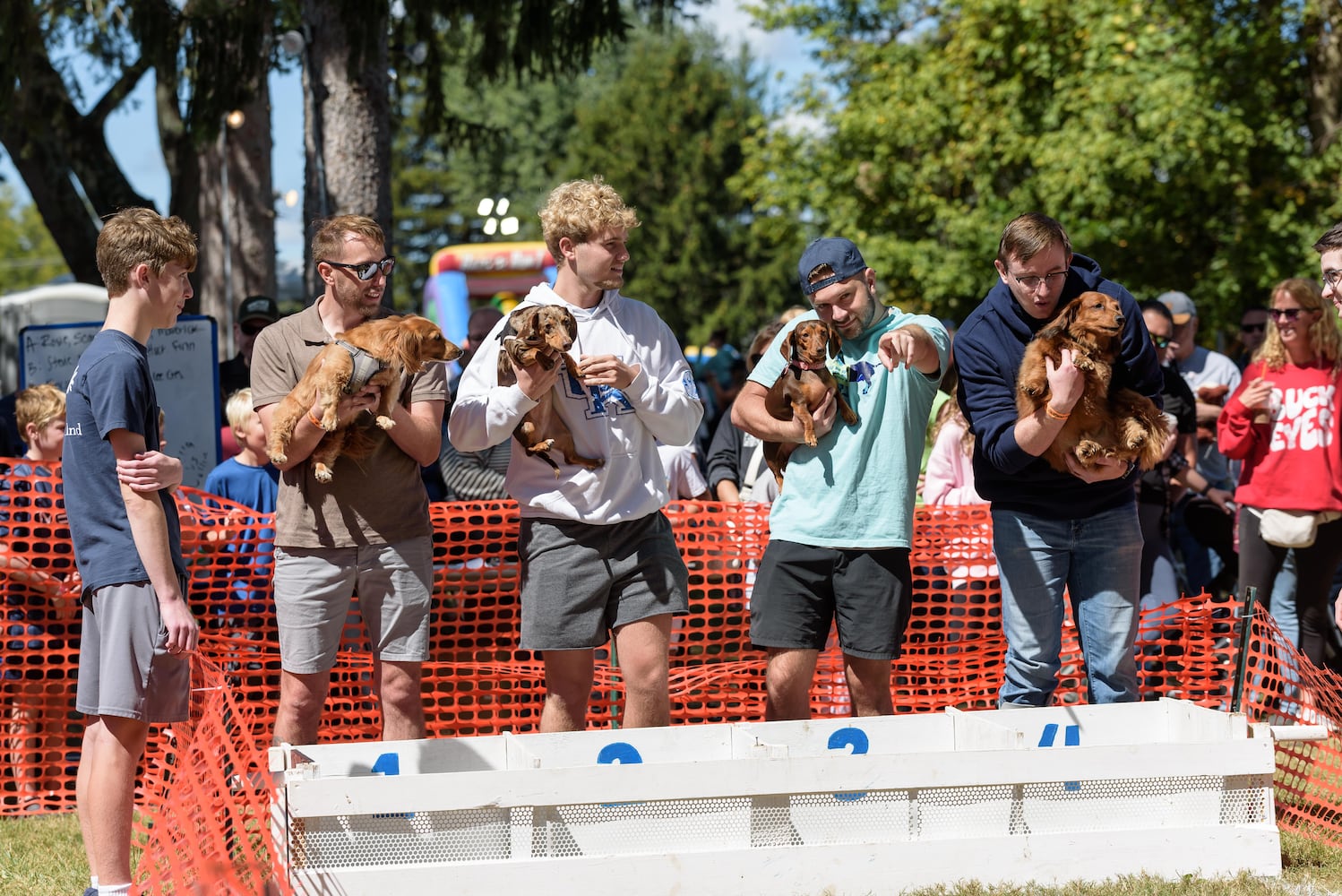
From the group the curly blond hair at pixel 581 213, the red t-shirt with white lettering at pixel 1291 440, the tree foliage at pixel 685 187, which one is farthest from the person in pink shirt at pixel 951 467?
the tree foliage at pixel 685 187

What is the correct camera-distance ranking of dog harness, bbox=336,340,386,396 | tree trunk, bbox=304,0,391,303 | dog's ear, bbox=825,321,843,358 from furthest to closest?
tree trunk, bbox=304,0,391,303
dog's ear, bbox=825,321,843,358
dog harness, bbox=336,340,386,396

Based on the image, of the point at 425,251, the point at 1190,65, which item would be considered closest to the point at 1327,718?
the point at 1190,65

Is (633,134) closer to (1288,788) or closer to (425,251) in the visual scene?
(425,251)

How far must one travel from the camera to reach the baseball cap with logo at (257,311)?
832 centimetres

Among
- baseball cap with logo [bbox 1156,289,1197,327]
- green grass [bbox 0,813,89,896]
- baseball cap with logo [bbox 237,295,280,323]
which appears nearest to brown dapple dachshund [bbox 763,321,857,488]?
green grass [bbox 0,813,89,896]

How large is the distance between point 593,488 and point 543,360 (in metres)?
0.45

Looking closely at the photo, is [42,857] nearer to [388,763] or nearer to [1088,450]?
[388,763]

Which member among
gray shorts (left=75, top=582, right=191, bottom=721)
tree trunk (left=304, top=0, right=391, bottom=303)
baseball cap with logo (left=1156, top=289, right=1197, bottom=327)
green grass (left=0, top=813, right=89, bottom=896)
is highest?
tree trunk (left=304, top=0, right=391, bottom=303)

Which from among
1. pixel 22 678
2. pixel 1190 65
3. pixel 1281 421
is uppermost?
pixel 1190 65

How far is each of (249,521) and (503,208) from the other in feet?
36.3

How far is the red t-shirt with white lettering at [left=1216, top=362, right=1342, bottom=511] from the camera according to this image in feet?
20.0

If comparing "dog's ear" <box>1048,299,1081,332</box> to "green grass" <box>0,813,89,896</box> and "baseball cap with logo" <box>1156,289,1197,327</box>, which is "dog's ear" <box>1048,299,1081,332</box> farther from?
"baseball cap with logo" <box>1156,289,1197,327</box>

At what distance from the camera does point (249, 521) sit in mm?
5781

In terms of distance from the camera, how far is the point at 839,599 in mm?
4359
